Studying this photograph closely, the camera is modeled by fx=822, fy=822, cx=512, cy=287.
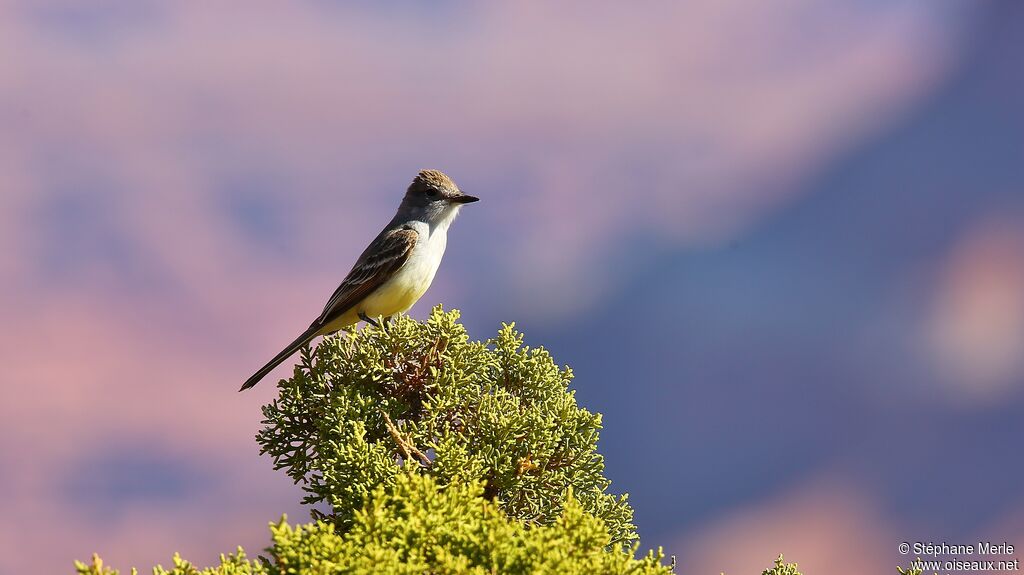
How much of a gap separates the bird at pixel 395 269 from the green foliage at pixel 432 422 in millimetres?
2479

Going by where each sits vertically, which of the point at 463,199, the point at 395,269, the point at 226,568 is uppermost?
the point at 463,199

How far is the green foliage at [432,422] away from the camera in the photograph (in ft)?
27.5

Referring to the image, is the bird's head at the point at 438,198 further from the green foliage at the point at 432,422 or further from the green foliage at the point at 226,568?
the green foliage at the point at 226,568

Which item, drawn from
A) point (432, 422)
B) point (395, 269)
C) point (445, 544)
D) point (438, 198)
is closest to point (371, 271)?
point (395, 269)

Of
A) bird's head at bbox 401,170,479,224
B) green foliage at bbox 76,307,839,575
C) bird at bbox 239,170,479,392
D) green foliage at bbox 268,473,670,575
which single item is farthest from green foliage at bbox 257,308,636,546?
bird's head at bbox 401,170,479,224

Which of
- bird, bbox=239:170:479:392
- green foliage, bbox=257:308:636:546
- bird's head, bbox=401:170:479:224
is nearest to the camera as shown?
green foliage, bbox=257:308:636:546

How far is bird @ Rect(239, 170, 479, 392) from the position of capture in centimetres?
1183

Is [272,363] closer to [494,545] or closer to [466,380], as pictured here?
[466,380]

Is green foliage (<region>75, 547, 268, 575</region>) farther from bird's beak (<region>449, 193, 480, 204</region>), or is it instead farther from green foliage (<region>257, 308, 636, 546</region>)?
bird's beak (<region>449, 193, 480, 204</region>)

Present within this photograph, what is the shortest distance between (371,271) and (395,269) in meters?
0.36

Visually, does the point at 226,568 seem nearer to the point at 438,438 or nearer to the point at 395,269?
the point at 438,438

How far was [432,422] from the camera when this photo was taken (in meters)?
8.53

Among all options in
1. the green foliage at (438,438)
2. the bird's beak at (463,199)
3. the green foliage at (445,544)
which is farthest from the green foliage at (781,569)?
the bird's beak at (463,199)

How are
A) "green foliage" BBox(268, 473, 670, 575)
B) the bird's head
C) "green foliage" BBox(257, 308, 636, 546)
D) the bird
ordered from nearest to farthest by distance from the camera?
1. "green foliage" BBox(268, 473, 670, 575)
2. "green foliage" BBox(257, 308, 636, 546)
3. the bird
4. the bird's head
